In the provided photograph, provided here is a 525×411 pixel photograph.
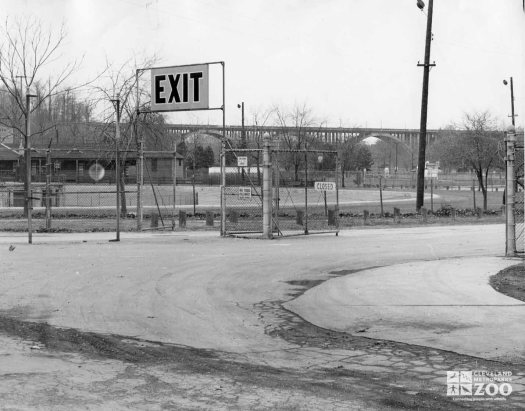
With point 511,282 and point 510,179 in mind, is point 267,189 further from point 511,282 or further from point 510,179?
point 511,282

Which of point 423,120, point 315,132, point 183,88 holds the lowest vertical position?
point 183,88

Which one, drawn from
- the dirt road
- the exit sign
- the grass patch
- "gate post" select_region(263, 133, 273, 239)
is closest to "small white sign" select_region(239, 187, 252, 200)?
"gate post" select_region(263, 133, 273, 239)

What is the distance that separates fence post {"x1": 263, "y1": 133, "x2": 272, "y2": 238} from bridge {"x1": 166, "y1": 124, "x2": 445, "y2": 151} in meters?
21.2

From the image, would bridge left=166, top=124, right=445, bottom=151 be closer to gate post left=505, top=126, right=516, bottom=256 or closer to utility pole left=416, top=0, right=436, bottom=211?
utility pole left=416, top=0, right=436, bottom=211

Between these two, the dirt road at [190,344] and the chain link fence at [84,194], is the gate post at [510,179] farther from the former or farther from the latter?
the chain link fence at [84,194]

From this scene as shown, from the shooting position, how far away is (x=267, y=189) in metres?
17.2

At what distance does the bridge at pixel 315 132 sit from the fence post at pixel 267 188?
69.7 ft

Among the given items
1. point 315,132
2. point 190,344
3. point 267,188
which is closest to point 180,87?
point 267,188

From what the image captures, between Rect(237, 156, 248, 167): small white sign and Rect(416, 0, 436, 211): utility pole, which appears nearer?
Rect(237, 156, 248, 167): small white sign

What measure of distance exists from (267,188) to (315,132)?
57435 mm

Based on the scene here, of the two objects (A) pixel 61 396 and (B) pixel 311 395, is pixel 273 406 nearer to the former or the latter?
(B) pixel 311 395

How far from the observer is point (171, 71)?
18703 millimetres

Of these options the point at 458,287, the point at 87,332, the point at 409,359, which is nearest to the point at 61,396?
the point at 87,332

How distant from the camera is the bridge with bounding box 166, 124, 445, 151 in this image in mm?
68450
